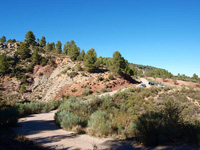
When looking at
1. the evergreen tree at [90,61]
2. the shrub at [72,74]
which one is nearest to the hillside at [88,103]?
the evergreen tree at [90,61]

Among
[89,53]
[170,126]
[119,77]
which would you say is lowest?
[170,126]

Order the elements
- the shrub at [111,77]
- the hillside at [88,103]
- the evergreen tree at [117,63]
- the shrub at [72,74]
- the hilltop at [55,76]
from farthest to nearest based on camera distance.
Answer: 1. the evergreen tree at [117,63]
2. the shrub at [72,74]
3. the shrub at [111,77]
4. the hilltop at [55,76]
5. the hillside at [88,103]

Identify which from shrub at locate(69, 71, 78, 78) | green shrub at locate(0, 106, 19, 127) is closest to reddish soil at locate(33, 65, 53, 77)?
shrub at locate(69, 71, 78, 78)

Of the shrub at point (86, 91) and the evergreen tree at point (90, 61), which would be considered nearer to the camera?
the shrub at point (86, 91)

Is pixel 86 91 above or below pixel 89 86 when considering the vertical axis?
below

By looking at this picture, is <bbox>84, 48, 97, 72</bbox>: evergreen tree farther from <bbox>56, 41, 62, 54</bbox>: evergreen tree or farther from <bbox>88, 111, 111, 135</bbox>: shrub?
<bbox>88, 111, 111, 135</bbox>: shrub

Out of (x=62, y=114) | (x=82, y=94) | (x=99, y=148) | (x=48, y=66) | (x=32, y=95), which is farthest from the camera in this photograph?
(x=48, y=66)

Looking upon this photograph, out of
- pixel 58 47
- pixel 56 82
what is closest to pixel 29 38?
pixel 58 47

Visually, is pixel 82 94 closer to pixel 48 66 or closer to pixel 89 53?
pixel 89 53

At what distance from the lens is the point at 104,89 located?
32.0 metres

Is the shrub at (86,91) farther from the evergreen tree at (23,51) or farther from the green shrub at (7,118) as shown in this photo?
the evergreen tree at (23,51)

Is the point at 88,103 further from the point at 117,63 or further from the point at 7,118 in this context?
the point at 117,63

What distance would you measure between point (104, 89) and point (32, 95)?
19520mm

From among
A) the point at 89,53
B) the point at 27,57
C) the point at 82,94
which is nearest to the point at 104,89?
the point at 82,94
